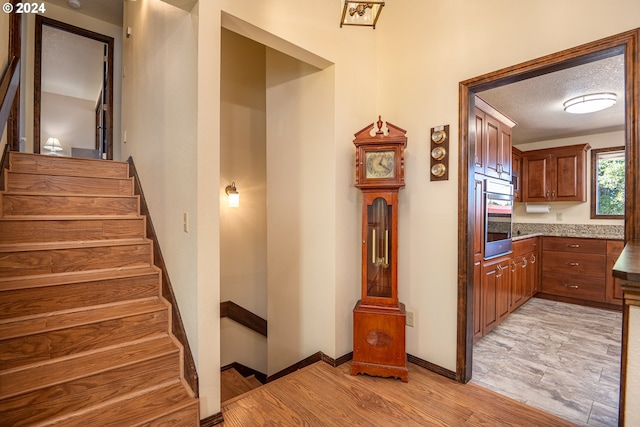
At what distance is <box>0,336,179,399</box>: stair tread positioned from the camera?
150 cm

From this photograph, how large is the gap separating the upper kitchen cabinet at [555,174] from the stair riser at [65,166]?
6.05m

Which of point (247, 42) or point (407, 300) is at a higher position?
point (247, 42)

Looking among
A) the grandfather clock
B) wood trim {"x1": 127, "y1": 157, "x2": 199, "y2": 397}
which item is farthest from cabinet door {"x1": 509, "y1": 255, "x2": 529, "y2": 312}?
wood trim {"x1": 127, "y1": 157, "x2": 199, "y2": 397}

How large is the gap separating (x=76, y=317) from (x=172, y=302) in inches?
21.8

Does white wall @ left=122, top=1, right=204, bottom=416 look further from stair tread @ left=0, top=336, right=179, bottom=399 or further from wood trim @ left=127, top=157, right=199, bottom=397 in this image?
stair tread @ left=0, top=336, right=179, bottom=399

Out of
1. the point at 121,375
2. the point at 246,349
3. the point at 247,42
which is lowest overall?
the point at 246,349

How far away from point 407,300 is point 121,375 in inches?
82.3

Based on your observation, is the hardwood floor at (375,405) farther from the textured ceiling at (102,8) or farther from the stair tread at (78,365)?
the textured ceiling at (102,8)

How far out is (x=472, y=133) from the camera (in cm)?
224

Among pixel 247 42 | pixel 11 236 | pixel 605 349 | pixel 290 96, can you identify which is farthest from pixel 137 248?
pixel 605 349

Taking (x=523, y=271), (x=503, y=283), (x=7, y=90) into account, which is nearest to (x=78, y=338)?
(x=7, y=90)

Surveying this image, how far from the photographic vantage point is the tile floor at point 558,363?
201cm

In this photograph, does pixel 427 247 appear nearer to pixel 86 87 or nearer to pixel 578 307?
pixel 578 307

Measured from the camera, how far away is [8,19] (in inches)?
89.5
